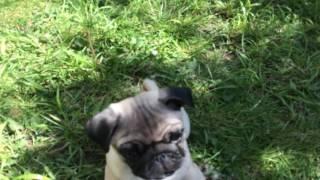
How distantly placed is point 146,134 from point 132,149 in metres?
0.09

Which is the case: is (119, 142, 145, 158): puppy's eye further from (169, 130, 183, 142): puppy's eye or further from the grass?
the grass

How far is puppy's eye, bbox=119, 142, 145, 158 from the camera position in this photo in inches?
120

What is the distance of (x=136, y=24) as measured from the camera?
451 centimetres

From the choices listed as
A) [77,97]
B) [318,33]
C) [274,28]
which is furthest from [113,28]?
[318,33]

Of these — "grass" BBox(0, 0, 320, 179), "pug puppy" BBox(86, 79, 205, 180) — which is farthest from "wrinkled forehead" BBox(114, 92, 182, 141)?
"grass" BBox(0, 0, 320, 179)

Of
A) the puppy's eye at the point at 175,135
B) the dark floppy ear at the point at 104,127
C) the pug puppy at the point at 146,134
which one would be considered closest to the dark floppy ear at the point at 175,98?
the pug puppy at the point at 146,134

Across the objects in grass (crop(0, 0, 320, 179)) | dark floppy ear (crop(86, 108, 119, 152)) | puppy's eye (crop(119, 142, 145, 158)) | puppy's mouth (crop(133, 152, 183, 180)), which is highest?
dark floppy ear (crop(86, 108, 119, 152))

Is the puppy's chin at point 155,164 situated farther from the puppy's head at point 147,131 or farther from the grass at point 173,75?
the grass at point 173,75

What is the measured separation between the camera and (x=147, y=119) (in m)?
3.10

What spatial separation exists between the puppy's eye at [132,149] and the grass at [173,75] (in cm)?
70

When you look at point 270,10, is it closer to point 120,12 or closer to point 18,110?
point 120,12

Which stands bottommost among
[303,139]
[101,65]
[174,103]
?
[303,139]

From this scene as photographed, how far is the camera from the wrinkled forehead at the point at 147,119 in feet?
10.1

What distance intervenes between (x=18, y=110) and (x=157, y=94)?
118cm
